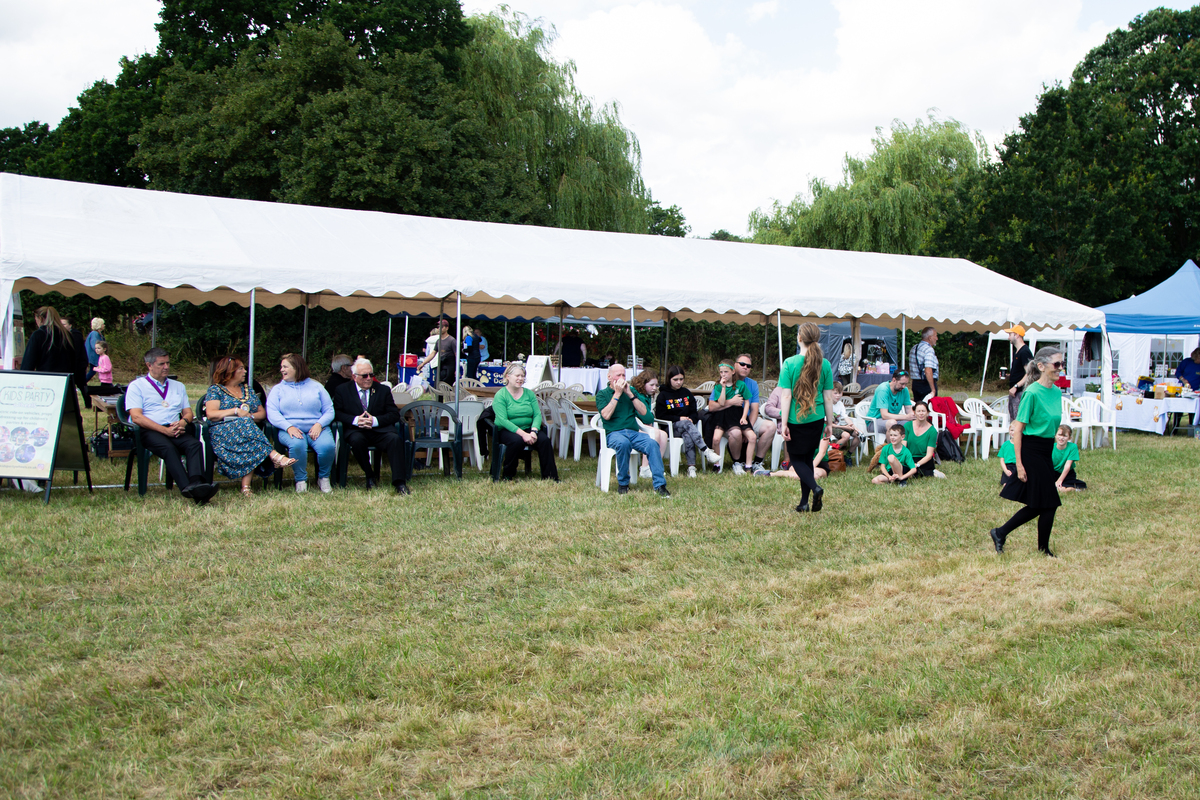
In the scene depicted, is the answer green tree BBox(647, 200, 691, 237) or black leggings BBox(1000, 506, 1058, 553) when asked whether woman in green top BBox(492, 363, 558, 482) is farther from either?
green tree BBox(647, 200, 691, 237)

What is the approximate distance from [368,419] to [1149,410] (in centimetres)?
1155

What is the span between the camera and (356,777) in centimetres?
257

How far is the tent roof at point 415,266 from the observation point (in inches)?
289

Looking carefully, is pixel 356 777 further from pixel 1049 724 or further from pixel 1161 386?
pixel 1161 386

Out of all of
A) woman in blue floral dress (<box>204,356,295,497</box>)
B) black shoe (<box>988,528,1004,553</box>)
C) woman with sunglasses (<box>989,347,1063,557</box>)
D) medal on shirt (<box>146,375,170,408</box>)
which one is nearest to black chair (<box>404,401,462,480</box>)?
woman in blue floral dress (<box>204,356,295,497</box>)

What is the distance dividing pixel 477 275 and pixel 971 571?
17.6ft

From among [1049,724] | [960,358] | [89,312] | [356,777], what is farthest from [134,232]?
[960,358]

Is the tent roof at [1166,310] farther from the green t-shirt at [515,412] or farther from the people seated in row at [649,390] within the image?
the green t-shirt at [515,412]

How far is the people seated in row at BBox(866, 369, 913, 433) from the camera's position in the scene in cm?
918

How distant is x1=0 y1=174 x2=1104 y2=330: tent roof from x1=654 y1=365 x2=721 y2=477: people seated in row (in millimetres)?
834

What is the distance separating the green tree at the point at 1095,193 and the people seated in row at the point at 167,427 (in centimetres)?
2208

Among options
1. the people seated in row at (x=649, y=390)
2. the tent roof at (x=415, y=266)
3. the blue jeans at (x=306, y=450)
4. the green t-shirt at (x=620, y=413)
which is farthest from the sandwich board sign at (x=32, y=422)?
the people seated in row at (x=649, y=390)

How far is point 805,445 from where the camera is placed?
6.42 meters

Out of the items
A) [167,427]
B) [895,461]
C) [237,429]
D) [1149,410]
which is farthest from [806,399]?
[1149,410]
